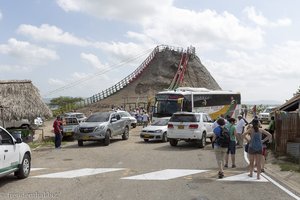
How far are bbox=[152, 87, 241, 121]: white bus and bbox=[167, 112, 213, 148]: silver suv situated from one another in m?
8.67

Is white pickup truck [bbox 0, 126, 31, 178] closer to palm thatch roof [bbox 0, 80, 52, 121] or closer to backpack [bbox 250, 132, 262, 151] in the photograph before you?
backpack [bbox 250, 132, 262, 151]

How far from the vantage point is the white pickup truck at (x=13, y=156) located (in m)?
10.9

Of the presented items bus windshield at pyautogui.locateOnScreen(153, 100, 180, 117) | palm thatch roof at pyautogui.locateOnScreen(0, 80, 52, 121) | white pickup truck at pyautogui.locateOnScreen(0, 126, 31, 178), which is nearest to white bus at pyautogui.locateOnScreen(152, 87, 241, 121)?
bus windshield at pyautogui.locateOnScreen(153, 100, 180, 117)

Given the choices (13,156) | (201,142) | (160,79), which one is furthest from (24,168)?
(160,79)

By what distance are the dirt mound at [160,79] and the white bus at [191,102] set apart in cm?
4141

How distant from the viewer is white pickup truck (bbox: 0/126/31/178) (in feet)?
35.7

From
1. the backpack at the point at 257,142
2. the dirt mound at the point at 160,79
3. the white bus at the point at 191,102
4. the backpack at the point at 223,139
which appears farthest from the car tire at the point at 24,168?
the dirt mound at the point at 160,79

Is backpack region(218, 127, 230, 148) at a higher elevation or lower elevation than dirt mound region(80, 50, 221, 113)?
lower

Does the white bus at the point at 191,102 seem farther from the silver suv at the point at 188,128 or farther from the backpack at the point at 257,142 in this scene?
the backpack at the point at 257,142

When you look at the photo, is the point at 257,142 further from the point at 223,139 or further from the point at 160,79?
the point at 160,79

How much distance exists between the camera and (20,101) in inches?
1070

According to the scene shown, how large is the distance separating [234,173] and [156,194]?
4128 millimetres

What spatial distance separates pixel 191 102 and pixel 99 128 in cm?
1075

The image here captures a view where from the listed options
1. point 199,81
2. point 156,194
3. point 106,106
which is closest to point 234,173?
point 156,194
